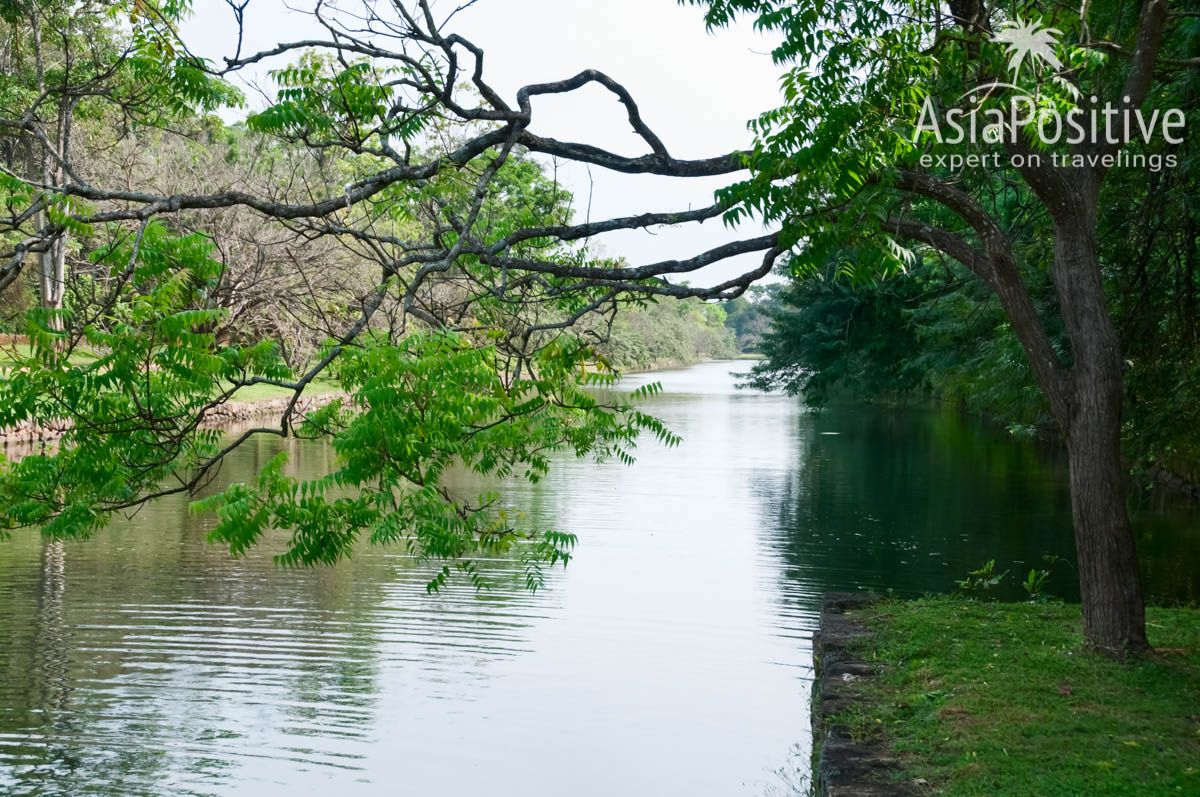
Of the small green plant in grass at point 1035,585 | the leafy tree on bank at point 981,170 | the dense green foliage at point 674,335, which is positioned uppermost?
the dense green foliage at point 674,335

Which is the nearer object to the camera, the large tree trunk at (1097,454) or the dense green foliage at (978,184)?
the dense green foliage at (978,184)

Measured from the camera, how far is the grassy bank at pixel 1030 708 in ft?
20.5

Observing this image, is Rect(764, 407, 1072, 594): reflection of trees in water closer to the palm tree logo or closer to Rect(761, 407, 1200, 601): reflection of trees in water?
Rect(761, 407, 1200, 601): reflection of trees in water

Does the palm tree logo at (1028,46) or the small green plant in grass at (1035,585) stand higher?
the palm tree logo at (1028,46)

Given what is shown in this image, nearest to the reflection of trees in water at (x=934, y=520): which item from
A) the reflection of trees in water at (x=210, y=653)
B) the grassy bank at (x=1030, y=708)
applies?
the reflection of trees in water at (x=210, y=653)

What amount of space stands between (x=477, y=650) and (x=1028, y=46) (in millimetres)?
8287

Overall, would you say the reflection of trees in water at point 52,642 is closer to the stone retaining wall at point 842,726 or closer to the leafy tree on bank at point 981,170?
the stone retaining wall at point 842,726

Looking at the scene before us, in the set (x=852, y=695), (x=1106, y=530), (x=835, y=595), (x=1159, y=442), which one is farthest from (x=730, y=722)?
(x=1159, y=442)

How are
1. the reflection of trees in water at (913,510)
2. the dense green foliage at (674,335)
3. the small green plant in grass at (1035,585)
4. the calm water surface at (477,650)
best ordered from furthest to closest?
the dense green foliage at (674,335) < the reflection of trees in water at (913,510) < the small green plant in grass at (1035,585) < the calm water surface at (477,650)

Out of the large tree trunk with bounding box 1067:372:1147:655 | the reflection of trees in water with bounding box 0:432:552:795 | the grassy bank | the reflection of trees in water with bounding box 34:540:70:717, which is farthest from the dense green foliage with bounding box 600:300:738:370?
the large tree trunk with bounding box 1067:372:1147:655

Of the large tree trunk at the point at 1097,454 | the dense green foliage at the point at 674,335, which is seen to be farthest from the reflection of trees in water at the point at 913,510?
the dense green foliage at the point at 674,335

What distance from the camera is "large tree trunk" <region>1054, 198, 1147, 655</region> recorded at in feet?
27.5

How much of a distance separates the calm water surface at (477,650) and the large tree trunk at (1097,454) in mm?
2798

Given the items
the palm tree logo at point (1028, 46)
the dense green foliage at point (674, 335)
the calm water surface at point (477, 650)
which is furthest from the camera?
the dense green foliage at point (674, 335)
